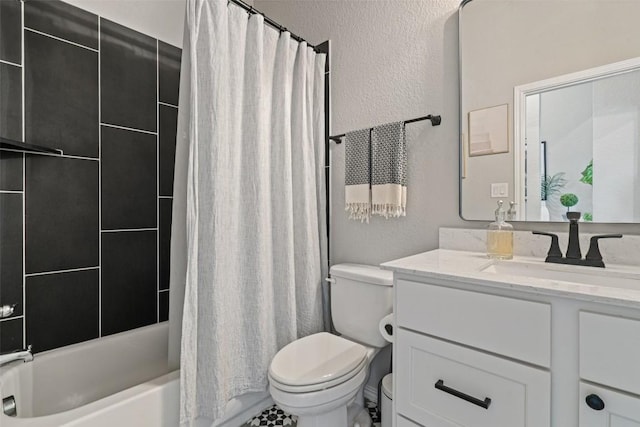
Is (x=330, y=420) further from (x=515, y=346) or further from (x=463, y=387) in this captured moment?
(x=515, y=346)

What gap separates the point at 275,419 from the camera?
1532 mm

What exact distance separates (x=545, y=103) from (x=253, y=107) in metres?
1.23

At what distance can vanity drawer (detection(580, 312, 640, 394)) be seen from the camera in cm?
62

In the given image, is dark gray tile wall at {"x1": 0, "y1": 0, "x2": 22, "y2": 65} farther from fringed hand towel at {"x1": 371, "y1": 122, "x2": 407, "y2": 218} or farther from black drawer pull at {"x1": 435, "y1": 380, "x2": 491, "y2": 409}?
black drawer pull at {"x1": 435, "y1": 380, "x2": 491, "y2": 409}

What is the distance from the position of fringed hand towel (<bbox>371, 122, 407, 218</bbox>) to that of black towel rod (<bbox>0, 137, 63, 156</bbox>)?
1524mm

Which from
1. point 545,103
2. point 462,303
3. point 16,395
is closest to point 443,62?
point 545,103

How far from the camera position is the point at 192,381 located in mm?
1194

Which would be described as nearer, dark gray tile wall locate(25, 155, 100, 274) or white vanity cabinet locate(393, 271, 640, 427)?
white vanity cabinet locate(393, 271, 640, 427)

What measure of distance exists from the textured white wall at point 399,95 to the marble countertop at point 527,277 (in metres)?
0.33

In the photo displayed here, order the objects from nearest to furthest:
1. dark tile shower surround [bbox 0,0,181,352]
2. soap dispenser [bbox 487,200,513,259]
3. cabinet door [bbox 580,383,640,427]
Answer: cabinet door [bbox 580,383,640,427] < soap dispenser [bbox 487,200,513,259] < dark tile shower surround [bbox 0,0,181,352]

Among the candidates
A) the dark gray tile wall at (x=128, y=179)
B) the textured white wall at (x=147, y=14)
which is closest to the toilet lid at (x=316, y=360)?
the dark gray tile wall at (x=128, y=179)

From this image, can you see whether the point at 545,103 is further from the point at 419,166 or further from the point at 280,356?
the point at 280,356

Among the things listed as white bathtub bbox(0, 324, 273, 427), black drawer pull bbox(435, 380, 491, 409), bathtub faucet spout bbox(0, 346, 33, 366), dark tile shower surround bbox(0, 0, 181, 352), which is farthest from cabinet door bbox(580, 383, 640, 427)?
dark tile shower surround bbox(0, 0, 181, 352)

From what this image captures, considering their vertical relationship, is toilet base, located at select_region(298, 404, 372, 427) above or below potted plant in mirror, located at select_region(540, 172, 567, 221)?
below
